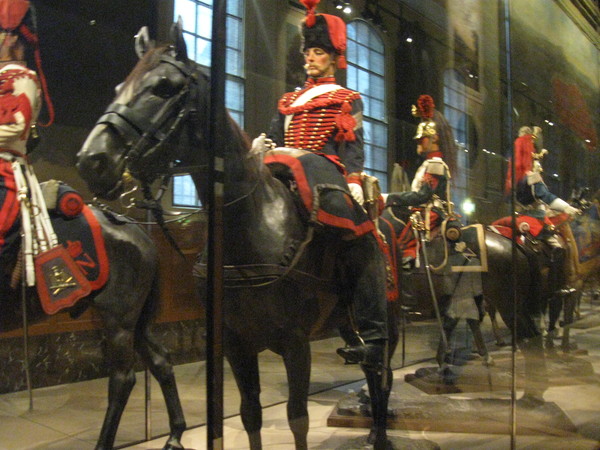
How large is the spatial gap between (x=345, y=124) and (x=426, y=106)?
0.70 meters

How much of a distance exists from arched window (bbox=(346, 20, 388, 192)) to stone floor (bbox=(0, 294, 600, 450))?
88 centimetres

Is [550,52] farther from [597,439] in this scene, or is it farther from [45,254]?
[45,254]

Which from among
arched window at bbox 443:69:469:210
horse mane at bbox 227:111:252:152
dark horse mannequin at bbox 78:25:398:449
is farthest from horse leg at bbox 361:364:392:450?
horse mane at bbox 227:111:252:152

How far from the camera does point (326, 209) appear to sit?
229 cm

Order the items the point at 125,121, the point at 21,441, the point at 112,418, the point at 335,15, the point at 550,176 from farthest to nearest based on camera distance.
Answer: the point at 550,176 < the point at 335,15 < the point at 112,418 < the point at 21,441 < the point at 125,121

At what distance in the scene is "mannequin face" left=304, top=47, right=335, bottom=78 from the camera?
250 cm

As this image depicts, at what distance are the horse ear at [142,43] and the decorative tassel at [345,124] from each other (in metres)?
0.85

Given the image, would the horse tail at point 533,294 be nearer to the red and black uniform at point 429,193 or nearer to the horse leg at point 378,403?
the red and black uniform at point 429,193

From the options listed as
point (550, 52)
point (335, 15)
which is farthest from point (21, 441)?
point (550, 52)

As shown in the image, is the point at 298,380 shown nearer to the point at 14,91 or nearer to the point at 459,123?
the point at 14,91

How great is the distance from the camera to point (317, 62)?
99.1 inches

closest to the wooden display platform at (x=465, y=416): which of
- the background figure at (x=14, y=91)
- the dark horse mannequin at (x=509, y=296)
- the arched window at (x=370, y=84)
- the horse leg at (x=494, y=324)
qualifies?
the dark horse mannequin at (x=509, y=296)

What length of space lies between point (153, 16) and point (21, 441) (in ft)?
5.34

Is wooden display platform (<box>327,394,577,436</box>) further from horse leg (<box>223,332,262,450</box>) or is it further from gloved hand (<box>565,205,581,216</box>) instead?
gloved hand (<box>565,205,581,216</box>)
